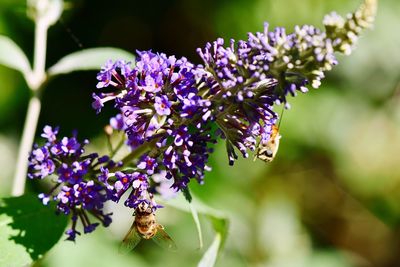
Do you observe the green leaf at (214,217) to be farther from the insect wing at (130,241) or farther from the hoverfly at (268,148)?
the hoverfly at (268,148)

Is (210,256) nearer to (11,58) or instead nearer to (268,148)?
(268,148)

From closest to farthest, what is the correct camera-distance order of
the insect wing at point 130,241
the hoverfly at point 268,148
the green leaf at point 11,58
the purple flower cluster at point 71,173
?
the purple flower cluster at point 71,173, the hoverfly at point 268,148, the insect wing at point 130,241, the green leaf at point 11,58

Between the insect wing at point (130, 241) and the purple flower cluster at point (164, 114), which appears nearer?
the purple flower cluster at point (164, 114)

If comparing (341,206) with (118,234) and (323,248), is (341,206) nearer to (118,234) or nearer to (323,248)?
(323,248)

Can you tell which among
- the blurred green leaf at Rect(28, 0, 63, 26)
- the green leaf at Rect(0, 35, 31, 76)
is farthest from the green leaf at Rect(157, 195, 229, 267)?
the blurred green leaf at Rect(28, 0, 63, 26)

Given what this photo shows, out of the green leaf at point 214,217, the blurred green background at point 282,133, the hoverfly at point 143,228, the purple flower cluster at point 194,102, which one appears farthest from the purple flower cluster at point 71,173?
the blurred green background at point 282,133
